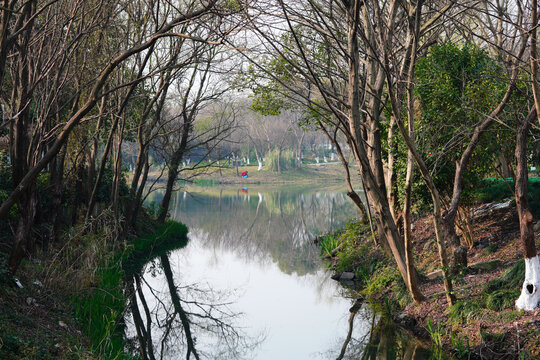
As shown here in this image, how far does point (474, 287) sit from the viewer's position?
8.65m

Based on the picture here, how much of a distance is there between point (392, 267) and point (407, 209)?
342cm

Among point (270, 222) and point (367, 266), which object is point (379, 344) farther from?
point (270, 222)

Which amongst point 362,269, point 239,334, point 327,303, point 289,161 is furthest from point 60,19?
point 289,161

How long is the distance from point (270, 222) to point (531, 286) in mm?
20945

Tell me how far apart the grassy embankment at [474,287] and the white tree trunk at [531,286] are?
0.49 feet

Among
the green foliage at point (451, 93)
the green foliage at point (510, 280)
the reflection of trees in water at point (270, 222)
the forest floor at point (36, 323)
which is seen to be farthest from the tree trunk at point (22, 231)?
the reflection of trees in water at point (270, 222)

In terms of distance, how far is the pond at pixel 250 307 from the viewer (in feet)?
29.3

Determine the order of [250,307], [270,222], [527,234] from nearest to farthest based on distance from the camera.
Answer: [527,234] → [250,307] → [270,222]

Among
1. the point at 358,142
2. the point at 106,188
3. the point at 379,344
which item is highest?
the point at 358,142

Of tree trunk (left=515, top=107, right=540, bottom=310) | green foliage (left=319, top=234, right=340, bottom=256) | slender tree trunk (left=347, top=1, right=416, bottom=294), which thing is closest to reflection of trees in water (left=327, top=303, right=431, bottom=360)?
slender tree trunk (left=347, top=1, right=416, bottom=294)

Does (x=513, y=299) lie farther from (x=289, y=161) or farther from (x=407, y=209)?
(x=289, y=161)

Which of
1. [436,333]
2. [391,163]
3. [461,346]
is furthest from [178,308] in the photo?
[461,346]

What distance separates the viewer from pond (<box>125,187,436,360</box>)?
29.3ft

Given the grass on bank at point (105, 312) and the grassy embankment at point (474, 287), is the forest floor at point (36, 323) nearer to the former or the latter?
the grass on bank at point (105, 312)
